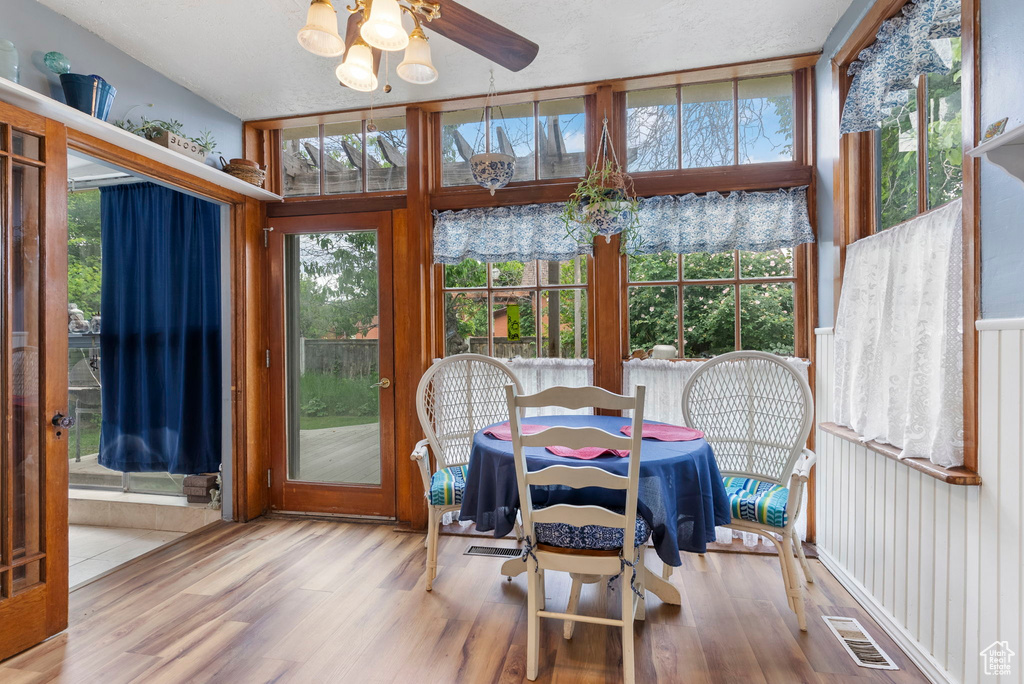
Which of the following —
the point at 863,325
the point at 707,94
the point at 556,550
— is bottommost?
the point at 556,550

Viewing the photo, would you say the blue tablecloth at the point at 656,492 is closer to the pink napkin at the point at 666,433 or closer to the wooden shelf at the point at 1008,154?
the pink napkin at the point at 666,433

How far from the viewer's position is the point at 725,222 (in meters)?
3.12

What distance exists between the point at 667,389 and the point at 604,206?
116 centimetres

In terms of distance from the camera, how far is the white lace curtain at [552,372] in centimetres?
333

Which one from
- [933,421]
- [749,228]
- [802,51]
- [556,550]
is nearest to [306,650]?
[556,550]

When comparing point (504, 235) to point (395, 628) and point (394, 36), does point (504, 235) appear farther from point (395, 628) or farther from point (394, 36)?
point (395, 628)

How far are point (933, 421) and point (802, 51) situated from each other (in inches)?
86.5

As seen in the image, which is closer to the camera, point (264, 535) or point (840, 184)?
point (840, 184)

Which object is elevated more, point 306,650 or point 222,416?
point 222,416

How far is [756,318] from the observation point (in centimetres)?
319

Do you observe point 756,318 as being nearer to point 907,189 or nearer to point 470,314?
point 907,189

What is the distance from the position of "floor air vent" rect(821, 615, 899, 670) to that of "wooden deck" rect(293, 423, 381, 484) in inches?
107

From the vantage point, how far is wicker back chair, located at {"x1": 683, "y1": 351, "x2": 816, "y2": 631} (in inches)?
100

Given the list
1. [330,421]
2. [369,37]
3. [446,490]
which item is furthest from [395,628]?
[369,37]
